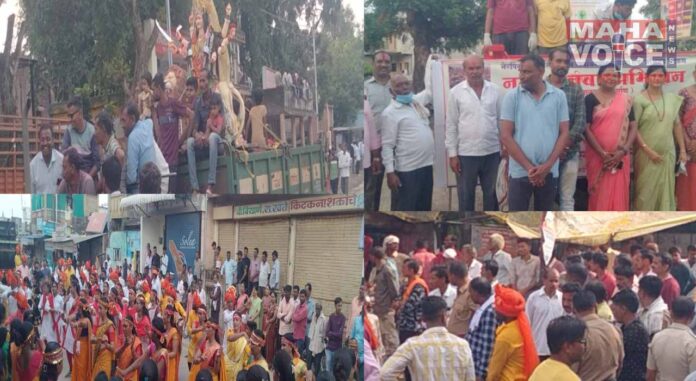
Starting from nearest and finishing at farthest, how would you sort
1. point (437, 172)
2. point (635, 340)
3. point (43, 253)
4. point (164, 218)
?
point (635, 340)
point (437, 172)
point (164, 218)
point (43, 253)

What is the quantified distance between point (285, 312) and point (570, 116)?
238 cm

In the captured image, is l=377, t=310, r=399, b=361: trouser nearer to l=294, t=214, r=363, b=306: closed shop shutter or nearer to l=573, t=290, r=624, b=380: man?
l=294, t=214, r=363, b=306: closed shop shutter

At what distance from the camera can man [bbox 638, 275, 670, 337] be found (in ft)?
17.3

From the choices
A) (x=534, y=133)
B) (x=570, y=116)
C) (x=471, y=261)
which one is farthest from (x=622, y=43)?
(x=471, y=261)

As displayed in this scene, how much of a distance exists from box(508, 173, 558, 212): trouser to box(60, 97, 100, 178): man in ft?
10.7

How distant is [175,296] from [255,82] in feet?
6.00

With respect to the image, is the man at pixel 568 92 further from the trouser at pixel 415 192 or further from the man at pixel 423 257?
the man at pixel 423 257

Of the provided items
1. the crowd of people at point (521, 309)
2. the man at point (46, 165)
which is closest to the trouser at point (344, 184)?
the crowd of people at point (521, 309)

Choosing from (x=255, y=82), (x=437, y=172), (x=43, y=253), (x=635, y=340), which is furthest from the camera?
(x=43, y=253)

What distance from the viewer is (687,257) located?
540cm

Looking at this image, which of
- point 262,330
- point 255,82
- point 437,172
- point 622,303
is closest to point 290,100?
point 255,82

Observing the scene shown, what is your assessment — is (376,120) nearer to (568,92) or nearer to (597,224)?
(568,92)

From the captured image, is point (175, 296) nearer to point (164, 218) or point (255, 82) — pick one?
point (164, 218)

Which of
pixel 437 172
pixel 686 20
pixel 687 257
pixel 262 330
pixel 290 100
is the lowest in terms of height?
pixel 262 330
